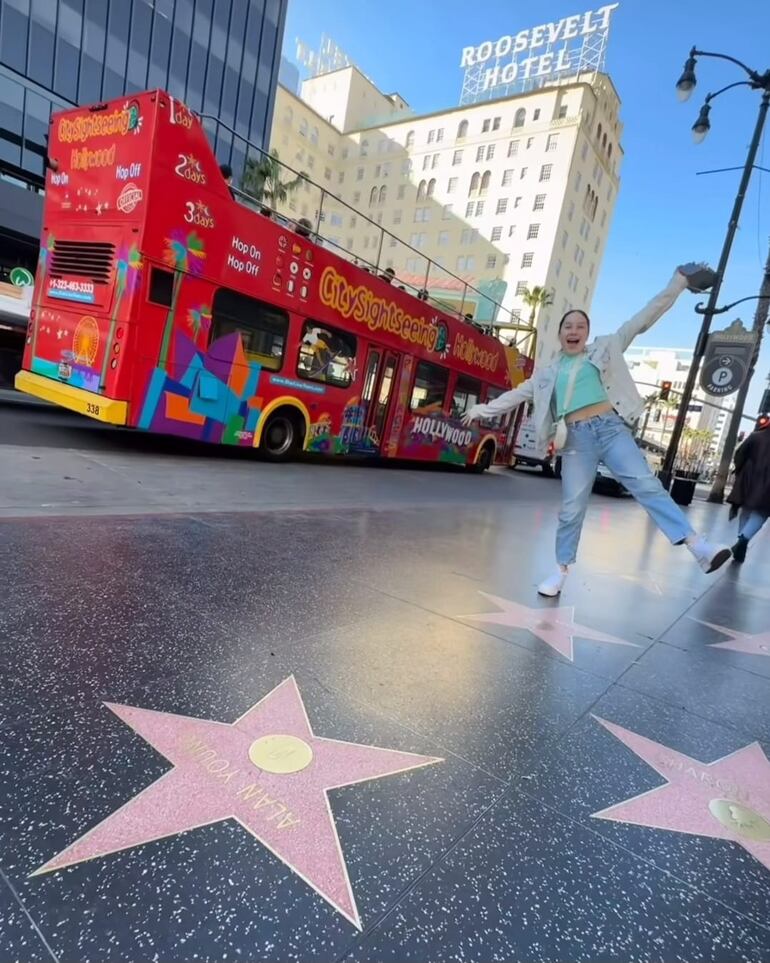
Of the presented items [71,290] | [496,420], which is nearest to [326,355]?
[71,290]

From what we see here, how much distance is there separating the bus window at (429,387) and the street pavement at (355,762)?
29.2 feet

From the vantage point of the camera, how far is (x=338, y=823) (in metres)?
1.58

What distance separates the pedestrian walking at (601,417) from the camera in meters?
3.97

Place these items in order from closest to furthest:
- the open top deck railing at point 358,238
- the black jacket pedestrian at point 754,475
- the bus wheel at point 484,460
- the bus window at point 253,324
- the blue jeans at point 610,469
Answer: the blue jeans at point 610,469 < the black jacket pedestrian at point 754,475 < the bus window at point 253,324 < the open top deck railing at point 358,238 < the bus wheel at point 484,460

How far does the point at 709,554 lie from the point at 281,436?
7513 millimetres

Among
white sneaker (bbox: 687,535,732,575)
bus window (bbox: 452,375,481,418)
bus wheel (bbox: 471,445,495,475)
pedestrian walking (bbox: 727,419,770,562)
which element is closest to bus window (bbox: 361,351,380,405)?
bus window (bbox: 452,375,481,418)

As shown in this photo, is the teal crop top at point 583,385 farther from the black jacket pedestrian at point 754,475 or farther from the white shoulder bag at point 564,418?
the black jacket pedestrian at point 754,475

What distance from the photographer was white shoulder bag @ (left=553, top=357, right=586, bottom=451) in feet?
13.5

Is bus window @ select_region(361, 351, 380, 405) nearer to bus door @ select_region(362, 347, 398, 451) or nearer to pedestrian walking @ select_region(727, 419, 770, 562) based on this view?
bus door @ select_region(362, 347, 398, 451)

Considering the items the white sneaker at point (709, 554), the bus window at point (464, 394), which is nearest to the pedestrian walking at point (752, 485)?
the white sneaker at point (709, 554)

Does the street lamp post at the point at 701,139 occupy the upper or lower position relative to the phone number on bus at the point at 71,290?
upper

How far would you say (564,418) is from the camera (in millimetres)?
4227

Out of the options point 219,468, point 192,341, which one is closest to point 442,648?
point 219,468

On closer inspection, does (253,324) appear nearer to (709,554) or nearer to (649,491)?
(649,491)
